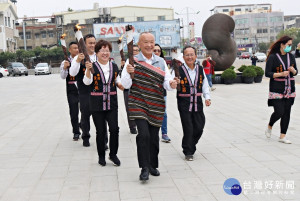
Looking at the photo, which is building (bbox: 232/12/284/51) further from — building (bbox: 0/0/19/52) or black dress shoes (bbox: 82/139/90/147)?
black dress shoes (bbox: 82/139/90/147)

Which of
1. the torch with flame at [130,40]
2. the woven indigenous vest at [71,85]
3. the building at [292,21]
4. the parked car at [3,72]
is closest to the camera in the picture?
the torch with flame at [130,40]

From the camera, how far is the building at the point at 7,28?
172 ft

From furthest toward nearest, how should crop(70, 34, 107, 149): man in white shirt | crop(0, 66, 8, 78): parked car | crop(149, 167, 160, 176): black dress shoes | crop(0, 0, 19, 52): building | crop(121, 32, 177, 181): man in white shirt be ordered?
crop(0, 0, 19, 52): building, crop(0, 66, 8, 78): parked car, crop(70, 34, 107, 149): man in white shirt, crop(149, 167, 160, 176): black dress shoes, crop(121, 32, 177, 181): man in white shirt

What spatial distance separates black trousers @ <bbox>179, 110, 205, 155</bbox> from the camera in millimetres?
5402

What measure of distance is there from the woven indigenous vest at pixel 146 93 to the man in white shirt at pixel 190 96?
31.6 inches

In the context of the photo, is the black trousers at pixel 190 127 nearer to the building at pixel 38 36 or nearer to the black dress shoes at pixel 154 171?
the black dress shoes at pixel 154 171

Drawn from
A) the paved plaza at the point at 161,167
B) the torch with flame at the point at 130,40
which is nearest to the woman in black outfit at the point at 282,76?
the paved plaza at the point at 161,167

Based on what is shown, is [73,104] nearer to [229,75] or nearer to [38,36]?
[229,75]

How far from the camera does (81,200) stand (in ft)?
13.2

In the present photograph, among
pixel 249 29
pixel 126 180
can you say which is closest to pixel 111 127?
pixel 126 180

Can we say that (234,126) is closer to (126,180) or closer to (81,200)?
(126,180)

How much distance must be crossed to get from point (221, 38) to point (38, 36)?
51.4 metres

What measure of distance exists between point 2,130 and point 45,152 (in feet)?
8.65

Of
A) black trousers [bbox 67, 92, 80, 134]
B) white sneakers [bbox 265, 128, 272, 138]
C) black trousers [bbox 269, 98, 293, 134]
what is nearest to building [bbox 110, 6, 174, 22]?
black trousers [bbox 67, 92, 80, 134]
